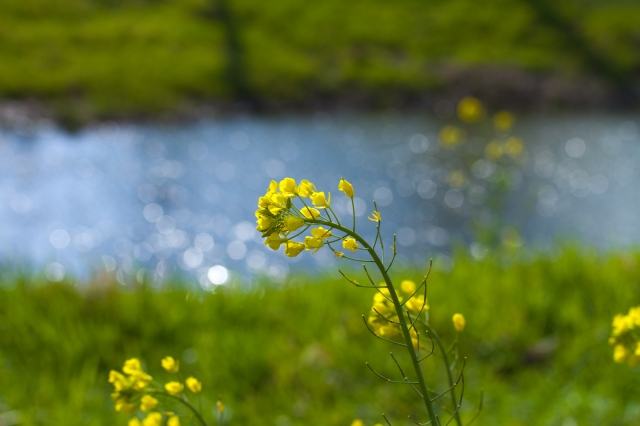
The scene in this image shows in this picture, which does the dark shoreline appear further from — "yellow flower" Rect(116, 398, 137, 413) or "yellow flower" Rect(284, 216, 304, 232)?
"yellow flower" Rect(284, 216, 304, 232)

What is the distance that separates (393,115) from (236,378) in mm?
14582

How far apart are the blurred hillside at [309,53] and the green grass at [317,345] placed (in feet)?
40.2

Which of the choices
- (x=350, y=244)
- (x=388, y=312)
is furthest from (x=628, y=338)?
(x=350, y=244)

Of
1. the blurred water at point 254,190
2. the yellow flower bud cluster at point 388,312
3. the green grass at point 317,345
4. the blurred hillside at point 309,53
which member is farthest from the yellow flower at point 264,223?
the blurred hillside at point 309,53

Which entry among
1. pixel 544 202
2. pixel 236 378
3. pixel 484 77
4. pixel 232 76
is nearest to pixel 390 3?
pixel 484 77

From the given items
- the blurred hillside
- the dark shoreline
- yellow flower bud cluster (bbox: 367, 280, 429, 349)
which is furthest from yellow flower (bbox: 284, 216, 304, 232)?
the blurred hillside

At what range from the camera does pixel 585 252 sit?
4055 millimetres

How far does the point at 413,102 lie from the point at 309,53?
581 cm

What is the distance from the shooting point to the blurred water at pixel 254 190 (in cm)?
671

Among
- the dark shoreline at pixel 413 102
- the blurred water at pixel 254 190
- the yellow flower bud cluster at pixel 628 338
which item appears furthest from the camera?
the dark shoreline at pixel 413 102

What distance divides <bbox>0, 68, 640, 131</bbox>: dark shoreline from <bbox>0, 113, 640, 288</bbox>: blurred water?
4.06 ft

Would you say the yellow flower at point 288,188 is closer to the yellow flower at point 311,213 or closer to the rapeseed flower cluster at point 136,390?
the yellow flower at point 311,213

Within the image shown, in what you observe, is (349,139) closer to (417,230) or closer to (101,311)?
(417,230)

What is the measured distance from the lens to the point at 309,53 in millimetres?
22469
